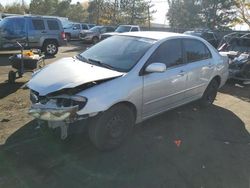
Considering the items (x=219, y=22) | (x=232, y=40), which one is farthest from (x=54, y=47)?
(x=219, y=22)

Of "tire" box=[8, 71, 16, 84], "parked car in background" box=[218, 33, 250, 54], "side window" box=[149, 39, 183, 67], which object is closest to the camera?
"side window" box=[149, 39, 183, 67]

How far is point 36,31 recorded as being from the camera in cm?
1581

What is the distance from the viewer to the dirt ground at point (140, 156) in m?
4.03

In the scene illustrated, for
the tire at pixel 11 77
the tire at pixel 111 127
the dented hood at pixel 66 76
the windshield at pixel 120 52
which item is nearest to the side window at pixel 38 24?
the tire at pixel 11 77

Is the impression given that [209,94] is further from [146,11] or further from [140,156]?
[146,11]

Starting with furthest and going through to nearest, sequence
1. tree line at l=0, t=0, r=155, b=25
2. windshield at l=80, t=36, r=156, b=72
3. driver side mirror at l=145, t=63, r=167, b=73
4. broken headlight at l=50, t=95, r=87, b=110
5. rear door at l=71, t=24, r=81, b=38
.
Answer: tree line at l=0, t=0, r=155, b=25
rear door at l=71, t=24, r=81, b=38
windshield at l=80, t=36, r=156, b=72
driver side mirror at l=145, t=63, r=167, b=73
broken headlight at l=50, t=95, r=87, b=110

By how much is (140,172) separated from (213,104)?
4003mm

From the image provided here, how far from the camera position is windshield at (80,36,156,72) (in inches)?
203

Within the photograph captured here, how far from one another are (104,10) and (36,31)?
38.0m

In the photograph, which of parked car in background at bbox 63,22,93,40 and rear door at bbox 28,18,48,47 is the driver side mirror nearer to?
rear door at bbox 28,18,48,47

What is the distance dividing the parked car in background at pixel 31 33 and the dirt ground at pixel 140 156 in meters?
9.49

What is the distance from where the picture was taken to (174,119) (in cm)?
634

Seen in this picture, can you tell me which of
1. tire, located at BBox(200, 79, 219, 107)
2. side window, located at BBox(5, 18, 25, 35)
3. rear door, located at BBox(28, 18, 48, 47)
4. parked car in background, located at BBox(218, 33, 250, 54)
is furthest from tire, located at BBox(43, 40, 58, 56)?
tire, located at BBox(200, 79, 219, 107)

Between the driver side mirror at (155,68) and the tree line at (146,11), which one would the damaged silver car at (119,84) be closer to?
the driver side mirror at (155,68)
